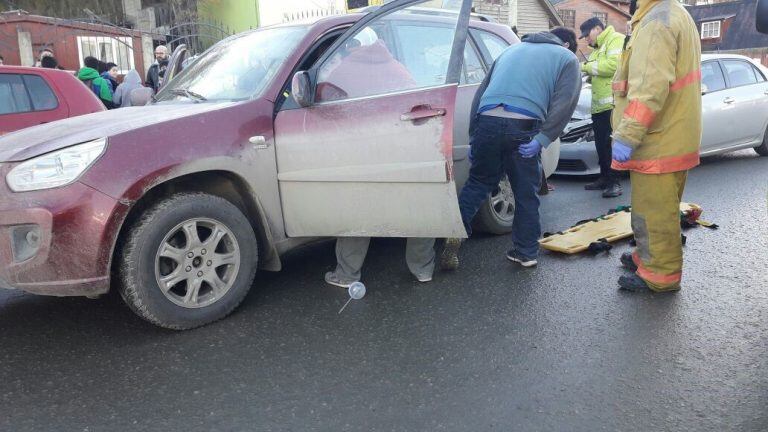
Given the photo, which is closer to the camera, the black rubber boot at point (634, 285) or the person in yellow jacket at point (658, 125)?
the person in yellow jacket at point (658, 125)

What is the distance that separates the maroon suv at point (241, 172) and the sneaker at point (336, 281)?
43 centimetres

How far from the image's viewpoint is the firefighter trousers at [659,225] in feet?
12.4

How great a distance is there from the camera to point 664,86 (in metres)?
3.54

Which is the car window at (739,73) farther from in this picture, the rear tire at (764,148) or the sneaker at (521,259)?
the sneaker at (521,259)

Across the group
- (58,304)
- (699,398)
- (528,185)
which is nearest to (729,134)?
(528,185)

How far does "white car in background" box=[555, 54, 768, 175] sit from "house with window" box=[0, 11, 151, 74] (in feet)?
37.8

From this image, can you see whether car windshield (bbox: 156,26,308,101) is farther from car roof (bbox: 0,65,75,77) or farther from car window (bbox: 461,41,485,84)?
car roof (bbox: 0,65,75,77)

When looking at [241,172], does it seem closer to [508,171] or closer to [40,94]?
[508,171]

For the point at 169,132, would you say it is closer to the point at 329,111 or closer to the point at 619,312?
the point at 329,111

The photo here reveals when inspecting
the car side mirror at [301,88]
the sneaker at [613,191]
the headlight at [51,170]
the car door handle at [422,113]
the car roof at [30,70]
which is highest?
the car roof at [30,70]

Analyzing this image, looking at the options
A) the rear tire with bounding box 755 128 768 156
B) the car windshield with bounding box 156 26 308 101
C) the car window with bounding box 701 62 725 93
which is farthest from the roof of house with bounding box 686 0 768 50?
the car windshield with bounding box 156 26 308 101

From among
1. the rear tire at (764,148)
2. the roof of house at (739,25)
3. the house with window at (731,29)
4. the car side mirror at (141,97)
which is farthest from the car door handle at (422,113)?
the roof of house at (739,25)

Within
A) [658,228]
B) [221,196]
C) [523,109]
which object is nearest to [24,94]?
[221,196]

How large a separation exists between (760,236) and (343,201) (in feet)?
11.6
